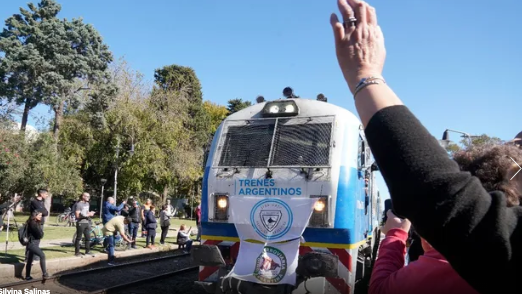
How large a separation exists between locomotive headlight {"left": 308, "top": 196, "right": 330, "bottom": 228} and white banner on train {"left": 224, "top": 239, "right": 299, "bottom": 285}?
38 cm

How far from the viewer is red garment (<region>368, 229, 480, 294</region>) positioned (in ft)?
6.06

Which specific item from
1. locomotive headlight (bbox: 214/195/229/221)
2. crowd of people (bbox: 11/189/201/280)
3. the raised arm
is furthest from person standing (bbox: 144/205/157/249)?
the raised arm

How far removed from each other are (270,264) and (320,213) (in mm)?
978

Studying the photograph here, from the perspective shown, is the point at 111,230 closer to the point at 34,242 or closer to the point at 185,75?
the point at 34,242

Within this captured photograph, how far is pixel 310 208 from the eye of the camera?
6.23 metres

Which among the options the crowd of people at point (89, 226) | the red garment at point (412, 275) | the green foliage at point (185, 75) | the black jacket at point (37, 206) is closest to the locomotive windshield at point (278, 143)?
the red garment at point (412, 275)

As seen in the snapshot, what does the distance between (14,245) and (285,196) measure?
40.5 ft

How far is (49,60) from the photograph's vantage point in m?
33.0

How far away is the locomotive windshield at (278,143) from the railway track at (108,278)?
384 cm

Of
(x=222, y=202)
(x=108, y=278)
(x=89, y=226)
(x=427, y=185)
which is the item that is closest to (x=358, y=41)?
(x=427, y=185)

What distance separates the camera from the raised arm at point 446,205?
4.43 ft

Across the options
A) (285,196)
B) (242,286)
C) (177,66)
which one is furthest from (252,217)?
(177,66)

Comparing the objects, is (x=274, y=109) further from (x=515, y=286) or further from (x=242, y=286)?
(x=515, y=286)

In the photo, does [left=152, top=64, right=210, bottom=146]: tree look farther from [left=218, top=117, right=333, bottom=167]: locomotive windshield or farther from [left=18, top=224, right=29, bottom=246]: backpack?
[left=218, top=117, right=333, bottom=167]: locomotive windshield
